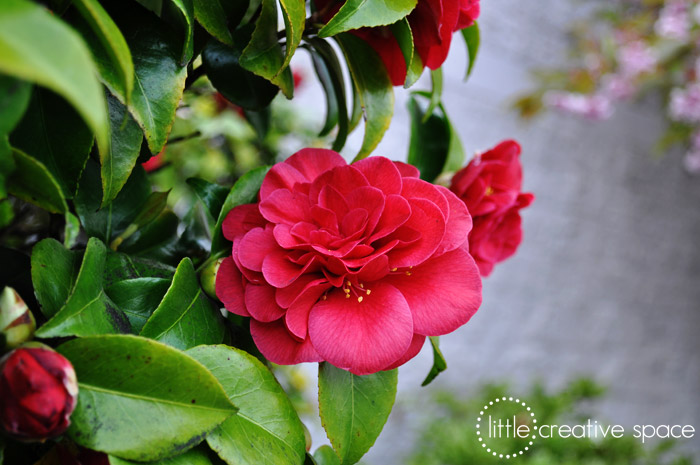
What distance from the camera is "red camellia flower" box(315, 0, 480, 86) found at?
334 millimetres

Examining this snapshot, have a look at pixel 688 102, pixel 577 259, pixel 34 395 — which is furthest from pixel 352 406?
pixel 577 259

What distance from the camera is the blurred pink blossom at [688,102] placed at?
2.03 m

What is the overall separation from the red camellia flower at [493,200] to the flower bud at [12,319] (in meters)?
0.29

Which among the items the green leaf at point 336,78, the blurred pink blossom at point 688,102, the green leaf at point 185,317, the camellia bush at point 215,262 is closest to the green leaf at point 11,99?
the camellia bush at point 215,262

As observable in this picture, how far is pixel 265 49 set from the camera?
12.6 inches

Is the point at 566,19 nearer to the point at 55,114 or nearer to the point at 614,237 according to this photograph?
the point at 614,237

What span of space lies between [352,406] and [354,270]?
0.26ft

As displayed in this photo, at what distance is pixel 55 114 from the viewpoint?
259 mm

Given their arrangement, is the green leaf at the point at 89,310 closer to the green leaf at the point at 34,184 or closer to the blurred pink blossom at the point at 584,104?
the green leaf at the point at 34,184

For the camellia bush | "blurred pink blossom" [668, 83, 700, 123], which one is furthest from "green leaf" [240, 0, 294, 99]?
"blurred pink blossom" [668, 83, 700, 123]

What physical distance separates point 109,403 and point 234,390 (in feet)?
0.20

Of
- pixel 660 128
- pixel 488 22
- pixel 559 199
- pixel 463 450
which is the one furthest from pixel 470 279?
pixel 660 128

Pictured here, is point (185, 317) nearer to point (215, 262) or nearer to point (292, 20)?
point (215, 262)

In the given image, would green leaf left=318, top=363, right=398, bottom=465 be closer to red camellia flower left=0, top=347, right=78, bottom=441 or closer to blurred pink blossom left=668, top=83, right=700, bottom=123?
red camellia flower left=0, top=347, right=78, bottom=441
